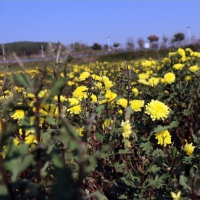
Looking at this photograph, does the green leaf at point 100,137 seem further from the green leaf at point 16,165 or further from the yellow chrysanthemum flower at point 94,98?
the green leaf at point 16,165

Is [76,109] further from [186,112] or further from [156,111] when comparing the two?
[186,112]

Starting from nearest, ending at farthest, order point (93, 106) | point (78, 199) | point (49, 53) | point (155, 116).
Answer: point (78, 199) → point (49, 53) → point (155, 116) → point (93, 106)

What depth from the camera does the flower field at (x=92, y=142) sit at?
2.11 feet

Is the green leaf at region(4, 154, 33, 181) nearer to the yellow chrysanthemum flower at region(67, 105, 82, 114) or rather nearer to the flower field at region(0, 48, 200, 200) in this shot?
the flower field at region(0, 48, 200, 200)

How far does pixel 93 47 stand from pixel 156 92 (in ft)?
158

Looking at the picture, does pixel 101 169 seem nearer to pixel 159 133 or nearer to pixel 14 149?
pixel 159 133

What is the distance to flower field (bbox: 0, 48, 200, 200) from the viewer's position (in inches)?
25.3

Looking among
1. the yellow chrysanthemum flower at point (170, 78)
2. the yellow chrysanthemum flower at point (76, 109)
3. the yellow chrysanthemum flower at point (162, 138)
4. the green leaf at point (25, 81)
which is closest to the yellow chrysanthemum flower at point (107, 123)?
the yellow chrysanthemum flower at point (76, 109)

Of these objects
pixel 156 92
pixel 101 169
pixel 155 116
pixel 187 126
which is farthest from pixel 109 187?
pixel 156 92

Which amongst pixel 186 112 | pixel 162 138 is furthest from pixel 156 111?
pixel 186 112

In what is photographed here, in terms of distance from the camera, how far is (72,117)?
2.44 meters

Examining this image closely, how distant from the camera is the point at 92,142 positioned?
2.06 meters

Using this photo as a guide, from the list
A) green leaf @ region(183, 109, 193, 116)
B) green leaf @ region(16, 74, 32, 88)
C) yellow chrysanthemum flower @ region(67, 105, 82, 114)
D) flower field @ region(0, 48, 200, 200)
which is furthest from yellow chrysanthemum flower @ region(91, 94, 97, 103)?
green leaf @ region(16, 74, 32, 88)

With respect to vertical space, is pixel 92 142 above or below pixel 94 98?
below
